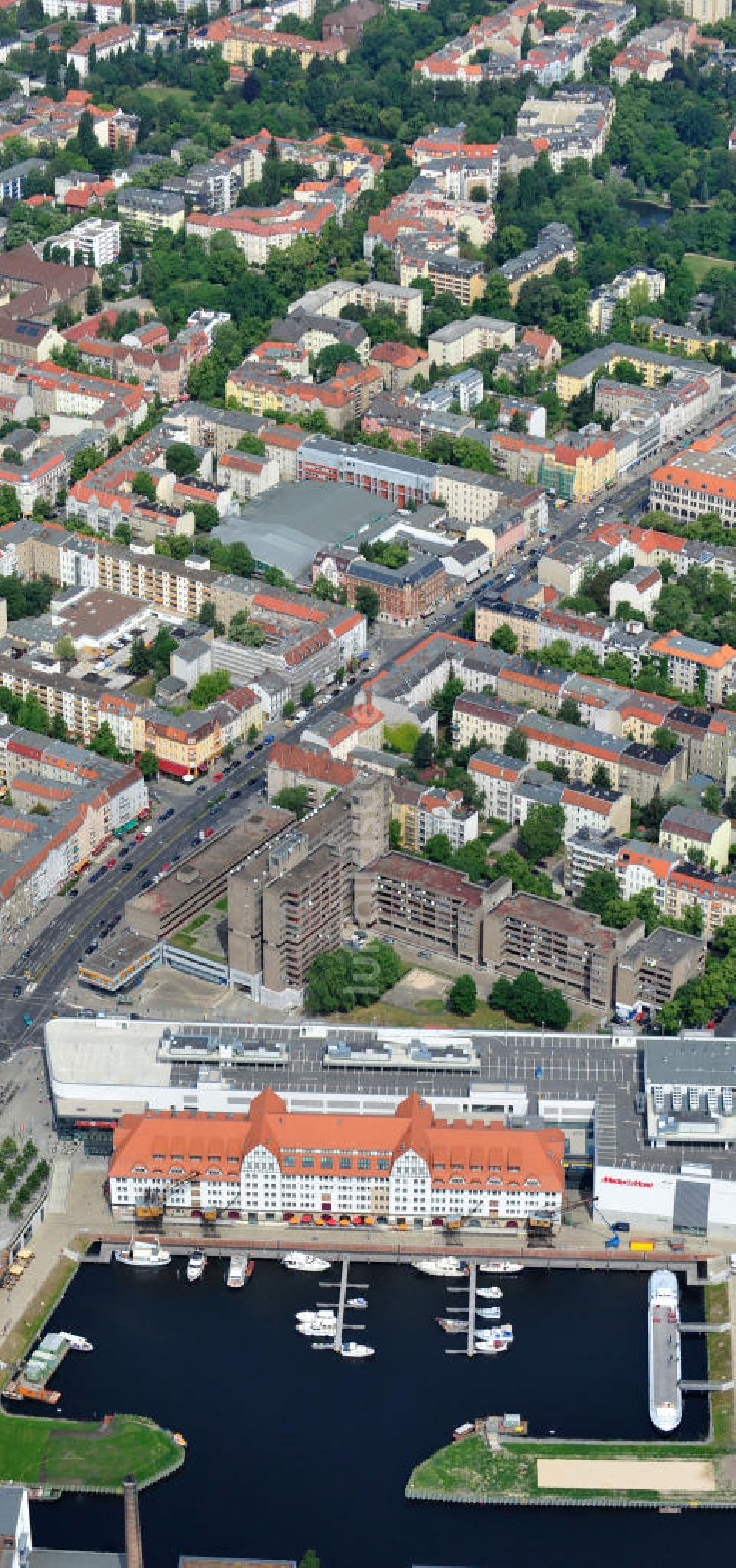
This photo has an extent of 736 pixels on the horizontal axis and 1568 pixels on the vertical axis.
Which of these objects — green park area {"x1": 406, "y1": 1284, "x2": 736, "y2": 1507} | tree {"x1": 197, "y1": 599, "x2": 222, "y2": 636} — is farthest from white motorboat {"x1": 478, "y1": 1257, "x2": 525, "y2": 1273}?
tree {"x1": 197, "y1": 599, "x2": 222, "y2": 636}

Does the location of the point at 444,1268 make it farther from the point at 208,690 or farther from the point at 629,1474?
the point at 208,690

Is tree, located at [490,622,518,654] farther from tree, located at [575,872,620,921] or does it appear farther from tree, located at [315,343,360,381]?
tree, located at [315,343,360,381]

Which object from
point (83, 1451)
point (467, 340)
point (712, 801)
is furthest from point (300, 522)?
point (83, 1451)

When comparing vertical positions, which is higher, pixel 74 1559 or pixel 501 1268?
pixel 501 1268

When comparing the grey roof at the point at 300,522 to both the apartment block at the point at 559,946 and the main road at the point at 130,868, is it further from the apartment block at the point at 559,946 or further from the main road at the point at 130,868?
the apartment block at the point at 559,946

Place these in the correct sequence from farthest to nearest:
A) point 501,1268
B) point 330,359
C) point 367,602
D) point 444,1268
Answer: point 330,359 < point 367,602 < point 501,1268 < point 444,1268

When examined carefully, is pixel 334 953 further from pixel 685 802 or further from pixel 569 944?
pixel 685 802
